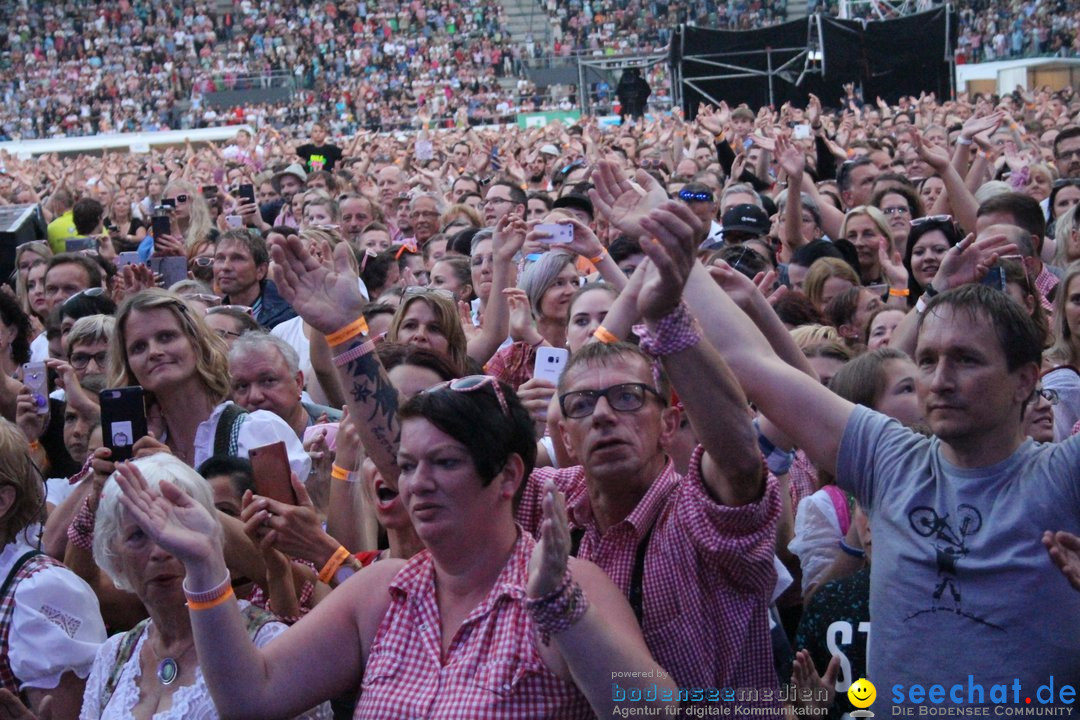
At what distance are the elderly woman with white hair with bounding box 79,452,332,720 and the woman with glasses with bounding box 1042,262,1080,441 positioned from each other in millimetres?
2433

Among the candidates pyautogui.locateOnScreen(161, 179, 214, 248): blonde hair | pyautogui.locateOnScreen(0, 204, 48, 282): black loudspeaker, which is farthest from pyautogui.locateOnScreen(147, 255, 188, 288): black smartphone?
pyautogui.locateOnScreen(0, 204, 48, 282): black loudspeaker

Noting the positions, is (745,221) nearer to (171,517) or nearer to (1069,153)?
(1069,153)

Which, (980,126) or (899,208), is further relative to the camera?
(980,126)

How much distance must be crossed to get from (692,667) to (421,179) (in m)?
9.02

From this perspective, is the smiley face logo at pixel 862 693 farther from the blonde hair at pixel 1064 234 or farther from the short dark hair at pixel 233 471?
the blonde hair at pixel 1064 234

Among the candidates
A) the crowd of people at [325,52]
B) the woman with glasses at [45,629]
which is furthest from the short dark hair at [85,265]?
the crowd of people at [325,52]

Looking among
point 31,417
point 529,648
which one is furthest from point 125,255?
point 529,648

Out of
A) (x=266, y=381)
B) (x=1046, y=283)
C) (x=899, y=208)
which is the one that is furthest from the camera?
(x=899, y=208)

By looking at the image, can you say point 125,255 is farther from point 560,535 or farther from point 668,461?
point 560,535

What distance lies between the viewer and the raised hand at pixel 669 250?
254 cm

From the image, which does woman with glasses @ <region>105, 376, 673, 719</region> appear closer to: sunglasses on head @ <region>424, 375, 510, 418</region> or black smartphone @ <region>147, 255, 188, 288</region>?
sunglasses on head @ <region>424, 375, 510, 418</region>

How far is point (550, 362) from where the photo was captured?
4164 millimetres

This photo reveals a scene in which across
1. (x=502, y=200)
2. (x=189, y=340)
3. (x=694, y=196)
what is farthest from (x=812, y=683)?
(x=502, y=200)

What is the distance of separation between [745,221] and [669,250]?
4.38 meters
